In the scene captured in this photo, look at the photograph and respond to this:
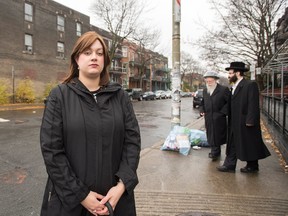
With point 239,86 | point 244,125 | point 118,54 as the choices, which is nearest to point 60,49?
point 118,54

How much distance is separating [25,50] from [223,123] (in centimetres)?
2755

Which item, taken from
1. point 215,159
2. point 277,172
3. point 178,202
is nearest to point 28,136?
point 215,159

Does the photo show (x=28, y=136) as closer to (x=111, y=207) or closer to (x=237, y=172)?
(x=237, y=172)

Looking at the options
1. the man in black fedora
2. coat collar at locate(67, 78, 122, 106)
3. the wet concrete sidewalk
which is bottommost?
the wet concrete sidewalk

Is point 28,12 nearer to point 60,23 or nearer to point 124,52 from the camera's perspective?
point 60,23

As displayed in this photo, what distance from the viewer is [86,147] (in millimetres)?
1776

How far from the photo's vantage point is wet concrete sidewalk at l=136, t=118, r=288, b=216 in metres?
3.28

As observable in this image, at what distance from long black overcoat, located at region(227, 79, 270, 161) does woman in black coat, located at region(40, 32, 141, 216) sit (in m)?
3.04

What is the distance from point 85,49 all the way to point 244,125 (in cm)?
341

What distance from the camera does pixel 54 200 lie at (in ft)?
5.78

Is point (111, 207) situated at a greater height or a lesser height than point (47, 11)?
lesser

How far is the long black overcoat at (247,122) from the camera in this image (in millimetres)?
4398

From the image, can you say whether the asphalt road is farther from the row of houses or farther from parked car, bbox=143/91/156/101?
parked car, bbox=143/91/156/101

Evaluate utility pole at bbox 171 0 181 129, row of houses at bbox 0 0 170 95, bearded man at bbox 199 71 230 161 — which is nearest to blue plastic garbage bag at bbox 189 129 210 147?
utility pole at bbox 171 0 181 129
